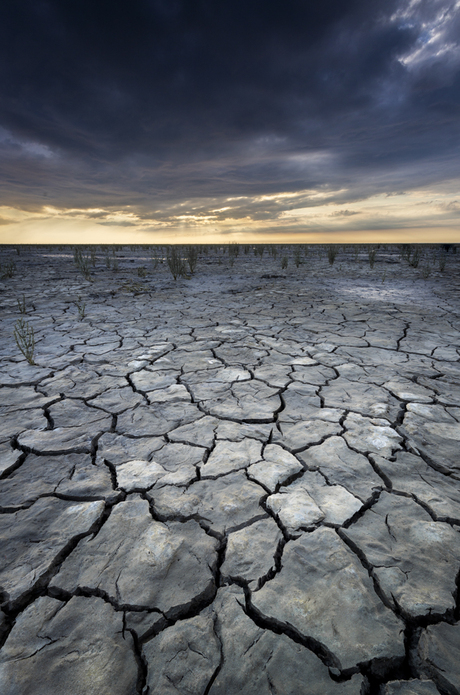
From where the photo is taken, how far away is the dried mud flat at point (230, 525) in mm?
770

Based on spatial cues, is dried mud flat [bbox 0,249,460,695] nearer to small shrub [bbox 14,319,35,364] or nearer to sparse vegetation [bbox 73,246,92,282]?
small shrub [bbox 14,319,35,364]

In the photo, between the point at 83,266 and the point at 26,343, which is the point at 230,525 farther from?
the point at 83,266

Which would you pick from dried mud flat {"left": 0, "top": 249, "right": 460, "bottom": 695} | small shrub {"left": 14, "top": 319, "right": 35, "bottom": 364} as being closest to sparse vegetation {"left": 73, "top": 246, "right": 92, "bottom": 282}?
small shrub {"left": 14, "top": 319, "right": 35, "bottom": 364}

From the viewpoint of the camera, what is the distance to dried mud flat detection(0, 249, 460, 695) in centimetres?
77

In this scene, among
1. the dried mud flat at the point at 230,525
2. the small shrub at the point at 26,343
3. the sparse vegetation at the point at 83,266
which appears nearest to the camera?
the dried mud flat at the point at 230,525

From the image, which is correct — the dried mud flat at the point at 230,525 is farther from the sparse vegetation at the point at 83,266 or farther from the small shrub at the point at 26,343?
the sparse vegetation at the point at 83,266

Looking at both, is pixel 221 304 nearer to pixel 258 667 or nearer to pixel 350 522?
pixel 350 522

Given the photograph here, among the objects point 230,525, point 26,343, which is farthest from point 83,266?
point 230,525

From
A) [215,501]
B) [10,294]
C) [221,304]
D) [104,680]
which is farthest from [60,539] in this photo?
[10,294]

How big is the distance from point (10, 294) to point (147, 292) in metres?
2.50

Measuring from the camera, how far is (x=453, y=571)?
3.15 ft

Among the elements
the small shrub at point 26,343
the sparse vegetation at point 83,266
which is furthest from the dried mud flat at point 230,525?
the sparse vegetation at point 83,266

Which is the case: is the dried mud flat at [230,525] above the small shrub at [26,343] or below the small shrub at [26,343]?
below

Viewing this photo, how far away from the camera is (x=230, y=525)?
113 centimetres
